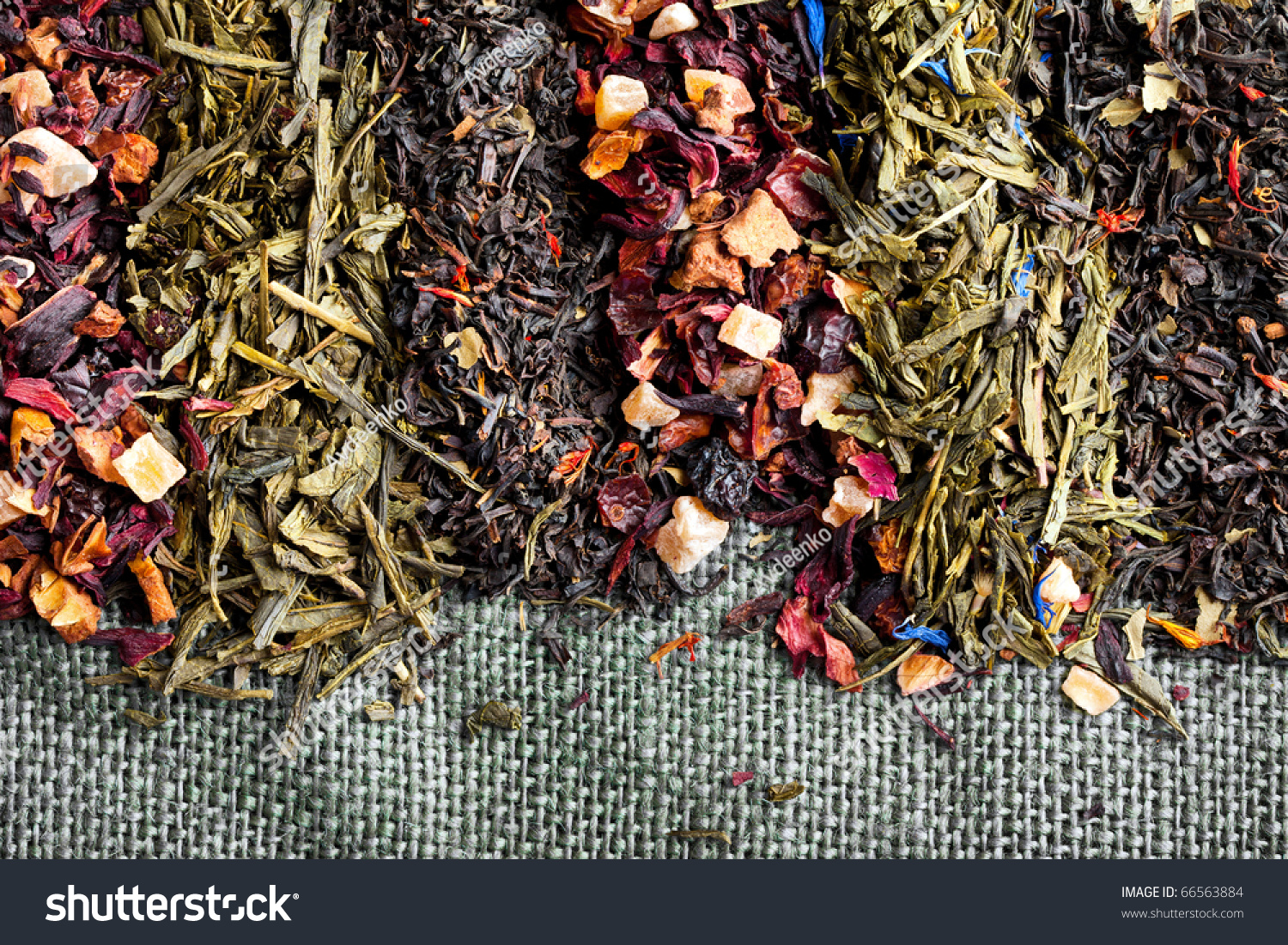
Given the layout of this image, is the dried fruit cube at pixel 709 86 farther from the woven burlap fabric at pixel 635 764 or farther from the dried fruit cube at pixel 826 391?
the woven burlap fabric at pixel 635 764

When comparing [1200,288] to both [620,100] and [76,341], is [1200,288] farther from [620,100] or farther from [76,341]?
[76,341]

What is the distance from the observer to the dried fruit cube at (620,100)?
130cm

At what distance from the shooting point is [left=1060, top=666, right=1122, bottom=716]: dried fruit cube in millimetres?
1397

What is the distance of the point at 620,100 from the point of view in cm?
130

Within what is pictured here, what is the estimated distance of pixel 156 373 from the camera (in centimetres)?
133

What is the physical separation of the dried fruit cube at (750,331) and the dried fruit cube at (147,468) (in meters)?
0.73

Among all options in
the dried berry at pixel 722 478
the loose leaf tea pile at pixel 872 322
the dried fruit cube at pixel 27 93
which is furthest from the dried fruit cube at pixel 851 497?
the dried fruit cube at pixel 27 93

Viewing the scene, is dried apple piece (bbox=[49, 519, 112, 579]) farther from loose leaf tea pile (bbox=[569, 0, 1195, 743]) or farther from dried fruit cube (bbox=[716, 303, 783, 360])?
dried fruit cube (bbox=[716, 303, 783, 360])

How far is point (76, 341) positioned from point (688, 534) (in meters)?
0.84

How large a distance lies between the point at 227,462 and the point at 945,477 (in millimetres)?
954

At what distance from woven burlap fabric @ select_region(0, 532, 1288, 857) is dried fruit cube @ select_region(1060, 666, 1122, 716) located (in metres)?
0.02

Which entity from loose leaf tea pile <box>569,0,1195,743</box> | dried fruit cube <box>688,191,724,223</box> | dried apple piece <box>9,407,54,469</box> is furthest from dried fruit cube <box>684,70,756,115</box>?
dried apple piece <box>9,407,54,469</box>

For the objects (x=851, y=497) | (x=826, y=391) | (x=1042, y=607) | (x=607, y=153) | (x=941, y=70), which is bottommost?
(x=1042, y=607)

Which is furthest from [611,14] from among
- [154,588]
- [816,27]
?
[154,588]
